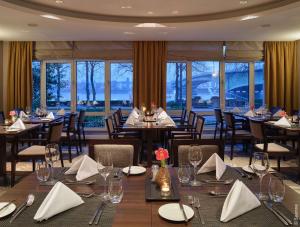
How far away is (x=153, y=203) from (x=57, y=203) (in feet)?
1.46

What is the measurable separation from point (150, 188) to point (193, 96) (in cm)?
645

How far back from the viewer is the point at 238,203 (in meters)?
1.40

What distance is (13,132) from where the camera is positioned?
3.88 meters

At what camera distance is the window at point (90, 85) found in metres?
7.86

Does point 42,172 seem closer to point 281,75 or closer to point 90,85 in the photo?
point 90,85

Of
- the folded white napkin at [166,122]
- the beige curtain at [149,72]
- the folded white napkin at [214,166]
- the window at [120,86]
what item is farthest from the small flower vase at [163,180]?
the window at [120,86]

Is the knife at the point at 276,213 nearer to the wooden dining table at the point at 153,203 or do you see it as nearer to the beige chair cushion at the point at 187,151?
the wooden dining table at the point at 153,203

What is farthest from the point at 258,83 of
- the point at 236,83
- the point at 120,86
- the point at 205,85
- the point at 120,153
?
the point at 120,153

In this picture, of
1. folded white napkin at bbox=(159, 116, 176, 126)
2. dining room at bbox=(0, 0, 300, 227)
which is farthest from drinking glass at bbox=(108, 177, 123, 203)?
folded white napkin at bbox=(159, 116, 176, 126)

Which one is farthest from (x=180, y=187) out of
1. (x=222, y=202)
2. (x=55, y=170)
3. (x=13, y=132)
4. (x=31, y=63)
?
(x=31, y=63)

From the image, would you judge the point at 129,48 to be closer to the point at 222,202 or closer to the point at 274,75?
the point at 274,75

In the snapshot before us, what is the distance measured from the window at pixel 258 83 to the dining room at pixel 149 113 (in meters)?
0.03

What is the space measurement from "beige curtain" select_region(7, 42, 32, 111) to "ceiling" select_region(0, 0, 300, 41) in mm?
470

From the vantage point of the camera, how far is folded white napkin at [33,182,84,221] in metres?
1.32
